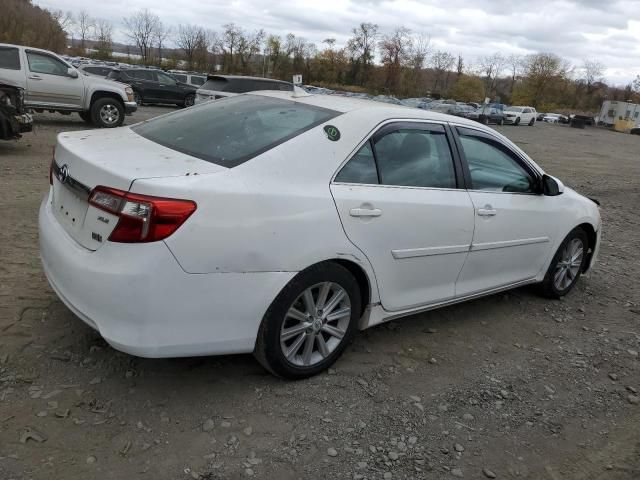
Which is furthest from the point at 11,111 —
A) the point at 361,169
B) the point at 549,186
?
the point at 549,186

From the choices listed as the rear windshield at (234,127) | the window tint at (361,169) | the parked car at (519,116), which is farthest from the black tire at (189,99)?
the parked car at (519,116)

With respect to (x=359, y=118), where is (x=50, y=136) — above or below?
below

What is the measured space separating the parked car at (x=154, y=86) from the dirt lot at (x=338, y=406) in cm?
2161

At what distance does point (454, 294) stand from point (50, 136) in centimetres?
1082

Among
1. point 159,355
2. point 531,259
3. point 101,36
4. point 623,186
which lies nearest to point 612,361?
point 531,259

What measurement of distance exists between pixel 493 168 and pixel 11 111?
25.5 ft

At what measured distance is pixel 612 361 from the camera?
4.00 m

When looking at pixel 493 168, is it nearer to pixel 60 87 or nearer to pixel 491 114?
pixel 60 87

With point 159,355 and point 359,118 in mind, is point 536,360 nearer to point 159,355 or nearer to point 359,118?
point 359,118

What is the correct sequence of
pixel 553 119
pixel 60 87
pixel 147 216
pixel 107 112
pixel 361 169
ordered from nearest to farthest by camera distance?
pixel 147 216 < pixel 361 169 < pixel 60 87 < pixel 107 112 < pixel 553 119

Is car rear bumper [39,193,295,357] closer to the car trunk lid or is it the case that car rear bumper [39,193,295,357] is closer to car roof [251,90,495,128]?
the car trunk lid

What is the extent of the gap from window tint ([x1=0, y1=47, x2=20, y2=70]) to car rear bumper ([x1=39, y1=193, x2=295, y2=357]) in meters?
11.5

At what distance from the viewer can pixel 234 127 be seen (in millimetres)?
3340

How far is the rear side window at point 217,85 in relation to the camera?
16.5m
